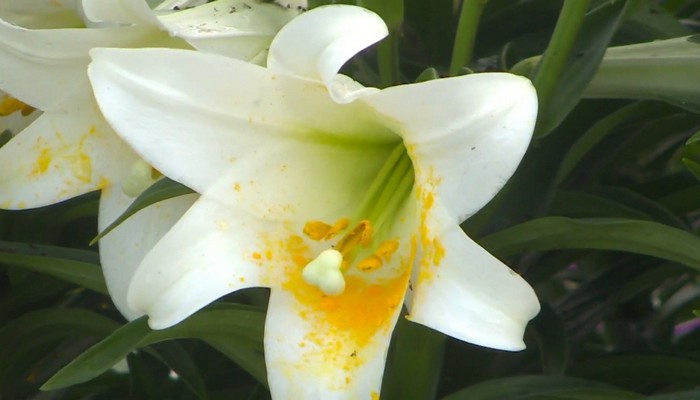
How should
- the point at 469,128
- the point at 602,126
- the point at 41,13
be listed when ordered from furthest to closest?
1. the point at 602,126
2. the point at 41,13
3. the point at 469,128

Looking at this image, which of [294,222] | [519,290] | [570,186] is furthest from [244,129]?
[570,186]

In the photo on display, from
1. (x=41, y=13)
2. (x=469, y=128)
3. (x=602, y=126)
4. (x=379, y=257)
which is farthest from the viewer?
(x=602, y=126)

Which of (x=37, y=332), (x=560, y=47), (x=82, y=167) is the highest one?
(x=560, y=47)

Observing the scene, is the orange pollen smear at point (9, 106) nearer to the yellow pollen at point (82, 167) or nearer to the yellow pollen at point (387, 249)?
the yellow pollen at point (82, 167)

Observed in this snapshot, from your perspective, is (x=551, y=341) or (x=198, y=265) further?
(x=551, y=341)

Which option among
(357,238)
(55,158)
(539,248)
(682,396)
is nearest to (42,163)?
(55,158)

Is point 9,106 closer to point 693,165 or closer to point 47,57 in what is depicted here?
point 47,57

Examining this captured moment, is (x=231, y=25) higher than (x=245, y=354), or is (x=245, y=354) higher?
(x=231, y=25)
